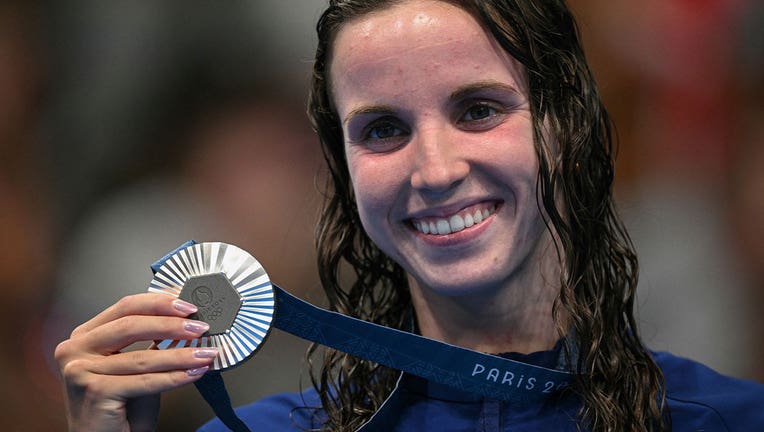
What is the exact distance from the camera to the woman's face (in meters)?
2.27

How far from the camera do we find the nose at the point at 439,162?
225 cm

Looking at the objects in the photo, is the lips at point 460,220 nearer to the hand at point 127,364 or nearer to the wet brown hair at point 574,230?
the wet brown hair at point 574,230

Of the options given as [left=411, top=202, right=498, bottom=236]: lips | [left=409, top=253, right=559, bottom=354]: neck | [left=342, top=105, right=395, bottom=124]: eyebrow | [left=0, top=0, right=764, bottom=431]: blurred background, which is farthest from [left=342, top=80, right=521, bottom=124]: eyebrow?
[left=0, top=0, right=764, bottom=431]: blurred background

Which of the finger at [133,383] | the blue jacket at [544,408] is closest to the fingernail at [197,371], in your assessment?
the finger at [133,383]

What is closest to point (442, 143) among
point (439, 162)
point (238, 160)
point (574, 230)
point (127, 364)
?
point (439, 162)

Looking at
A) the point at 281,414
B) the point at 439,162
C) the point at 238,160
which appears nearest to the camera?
the point at 439,162

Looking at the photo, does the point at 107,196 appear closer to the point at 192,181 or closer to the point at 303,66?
the point at 192,181

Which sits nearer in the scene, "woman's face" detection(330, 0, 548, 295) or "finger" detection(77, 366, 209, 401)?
"finger" detection(77, 366, 209, 401)

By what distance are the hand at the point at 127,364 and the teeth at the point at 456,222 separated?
56cm

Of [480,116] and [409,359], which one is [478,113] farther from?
[409,359]

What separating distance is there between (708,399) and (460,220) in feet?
2.17

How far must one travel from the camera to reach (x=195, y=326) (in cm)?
203

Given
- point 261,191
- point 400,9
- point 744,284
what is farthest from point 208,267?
point 744,284

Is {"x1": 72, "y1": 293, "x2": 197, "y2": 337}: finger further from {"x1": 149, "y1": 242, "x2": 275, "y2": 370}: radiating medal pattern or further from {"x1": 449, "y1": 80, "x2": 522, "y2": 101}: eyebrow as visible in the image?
{"x1": 449, "y1": 80, "x2": 522, "y2": 101}: eyebrow
